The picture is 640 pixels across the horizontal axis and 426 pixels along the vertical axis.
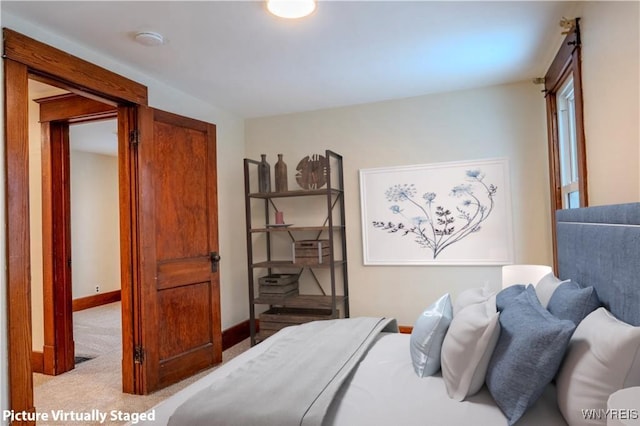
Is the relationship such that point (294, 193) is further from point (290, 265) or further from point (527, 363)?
point (527, 363)

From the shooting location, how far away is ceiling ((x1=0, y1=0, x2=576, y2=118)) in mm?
2145

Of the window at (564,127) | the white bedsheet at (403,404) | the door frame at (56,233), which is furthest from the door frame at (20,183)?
the window at (564,127)

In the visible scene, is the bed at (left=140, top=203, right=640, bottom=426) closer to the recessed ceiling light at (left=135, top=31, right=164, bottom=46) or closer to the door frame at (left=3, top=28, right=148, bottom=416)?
the door frame at (left=3, top=28, right=148, bottom=416)

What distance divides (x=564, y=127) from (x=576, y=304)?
1820mm

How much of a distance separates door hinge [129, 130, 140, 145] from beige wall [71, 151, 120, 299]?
12.7ft

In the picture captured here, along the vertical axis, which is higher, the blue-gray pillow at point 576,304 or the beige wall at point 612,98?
the beige wall at point 612,98

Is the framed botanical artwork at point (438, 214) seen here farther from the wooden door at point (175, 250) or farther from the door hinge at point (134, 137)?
the door hinge at point (134, 137)

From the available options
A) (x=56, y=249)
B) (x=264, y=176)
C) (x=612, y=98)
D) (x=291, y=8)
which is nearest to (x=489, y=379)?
(x=612, y=98)

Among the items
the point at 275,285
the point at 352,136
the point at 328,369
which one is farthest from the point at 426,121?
the point at 328,369

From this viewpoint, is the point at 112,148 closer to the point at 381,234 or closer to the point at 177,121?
the point at 177,121

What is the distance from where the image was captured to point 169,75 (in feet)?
10.0

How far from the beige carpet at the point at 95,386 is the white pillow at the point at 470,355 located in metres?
2.13

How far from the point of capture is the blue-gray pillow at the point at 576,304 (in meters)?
1.53

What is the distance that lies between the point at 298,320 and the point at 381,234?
115 centimetres
